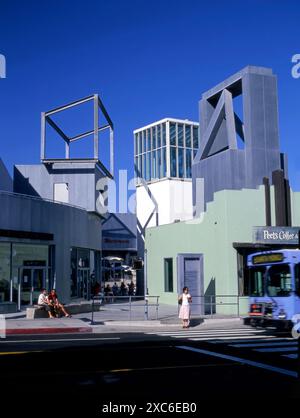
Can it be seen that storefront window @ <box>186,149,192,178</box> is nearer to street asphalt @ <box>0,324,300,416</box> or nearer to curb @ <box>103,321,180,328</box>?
curb @ <box>103,321,180,328</box>

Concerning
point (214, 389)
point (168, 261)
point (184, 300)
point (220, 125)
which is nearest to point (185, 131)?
point (220, 125)

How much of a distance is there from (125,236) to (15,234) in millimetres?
31698

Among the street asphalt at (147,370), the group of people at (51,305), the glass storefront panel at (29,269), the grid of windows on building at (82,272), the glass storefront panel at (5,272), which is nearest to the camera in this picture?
the street asphalt at (147,370)

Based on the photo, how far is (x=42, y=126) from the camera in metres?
39.5

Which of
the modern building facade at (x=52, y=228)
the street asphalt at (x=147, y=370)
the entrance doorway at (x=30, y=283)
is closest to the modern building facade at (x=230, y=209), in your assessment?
the modern building facade at (x=52, y=228)

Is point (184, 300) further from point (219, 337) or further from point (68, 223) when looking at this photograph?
point (68, 223)

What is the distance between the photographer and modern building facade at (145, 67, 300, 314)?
27.8 m

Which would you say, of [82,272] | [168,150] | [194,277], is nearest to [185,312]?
[194,277]

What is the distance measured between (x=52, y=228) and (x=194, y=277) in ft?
29.1

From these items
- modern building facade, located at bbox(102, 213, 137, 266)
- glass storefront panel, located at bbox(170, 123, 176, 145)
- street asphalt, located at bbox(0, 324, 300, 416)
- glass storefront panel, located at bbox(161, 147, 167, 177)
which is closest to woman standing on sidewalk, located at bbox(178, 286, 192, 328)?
street asphalt, located at bbox(0, 324, 300, 416)

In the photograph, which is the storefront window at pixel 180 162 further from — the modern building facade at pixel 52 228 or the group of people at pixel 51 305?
the group of people at pixel 51 305

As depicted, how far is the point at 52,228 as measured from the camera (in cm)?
2983

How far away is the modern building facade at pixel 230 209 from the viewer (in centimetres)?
2783

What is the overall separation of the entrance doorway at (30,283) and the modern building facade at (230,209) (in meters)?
7.37
